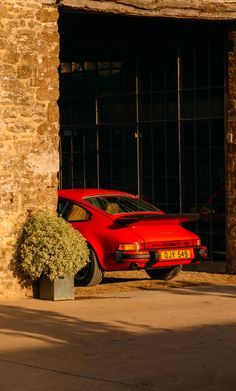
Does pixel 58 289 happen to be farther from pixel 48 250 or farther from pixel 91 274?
pixel 91 274

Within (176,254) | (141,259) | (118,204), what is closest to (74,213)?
(118,204)

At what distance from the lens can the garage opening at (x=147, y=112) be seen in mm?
20688

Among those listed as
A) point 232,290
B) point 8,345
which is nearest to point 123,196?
point 232,290

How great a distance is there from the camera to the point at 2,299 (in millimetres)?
14656

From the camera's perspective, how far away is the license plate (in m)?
16.3

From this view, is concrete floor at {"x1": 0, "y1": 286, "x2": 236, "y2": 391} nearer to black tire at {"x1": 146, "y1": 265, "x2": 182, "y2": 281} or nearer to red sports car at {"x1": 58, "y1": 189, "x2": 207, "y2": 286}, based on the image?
red sports car at {"x1": 58, "y1": 189, "x2": 207, "y2": 286}

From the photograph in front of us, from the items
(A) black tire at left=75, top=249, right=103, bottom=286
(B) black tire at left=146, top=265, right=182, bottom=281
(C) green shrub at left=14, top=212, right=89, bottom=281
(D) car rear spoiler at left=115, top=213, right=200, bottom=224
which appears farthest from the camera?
(B) black tire at left=146, top=265, right=182, bottom=281

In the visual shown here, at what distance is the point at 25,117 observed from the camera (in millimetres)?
15203

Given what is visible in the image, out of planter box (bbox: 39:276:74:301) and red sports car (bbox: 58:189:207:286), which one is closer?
planter box (bbox: 39:276:74:301)

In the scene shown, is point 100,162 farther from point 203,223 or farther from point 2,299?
point 2,299

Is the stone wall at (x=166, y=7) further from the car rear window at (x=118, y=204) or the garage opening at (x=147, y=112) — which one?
the car rear window at (x=118, y=204)

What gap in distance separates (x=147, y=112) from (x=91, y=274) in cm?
595

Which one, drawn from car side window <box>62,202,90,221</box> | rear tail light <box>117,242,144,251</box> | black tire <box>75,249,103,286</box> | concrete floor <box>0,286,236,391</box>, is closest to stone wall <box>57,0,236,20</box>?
car side window <box>62,202,90,221</box>

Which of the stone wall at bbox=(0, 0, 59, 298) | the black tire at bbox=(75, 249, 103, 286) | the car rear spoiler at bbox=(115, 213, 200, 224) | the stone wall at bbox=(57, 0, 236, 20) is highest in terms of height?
the stone wall at bbox=(57, 0, 236, 20)
